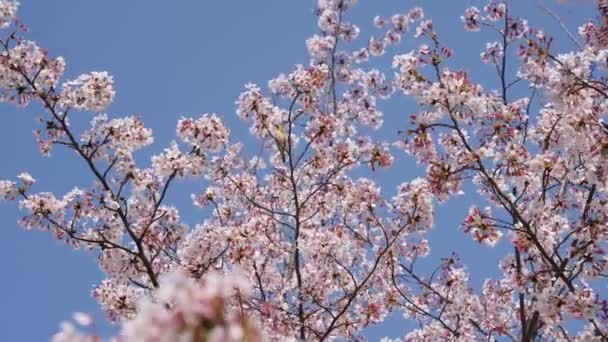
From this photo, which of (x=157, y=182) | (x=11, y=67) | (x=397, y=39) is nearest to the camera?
(x=11, y=67)

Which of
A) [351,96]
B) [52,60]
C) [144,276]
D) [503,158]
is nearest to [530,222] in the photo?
[503,158]

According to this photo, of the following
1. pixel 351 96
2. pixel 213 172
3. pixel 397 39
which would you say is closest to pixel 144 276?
pixel 213 172

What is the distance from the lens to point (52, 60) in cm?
824

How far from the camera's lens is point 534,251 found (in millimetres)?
7707

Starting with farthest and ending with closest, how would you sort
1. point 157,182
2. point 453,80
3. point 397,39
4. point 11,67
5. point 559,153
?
point 397,39, point 157,182, point 11,67, point 559,153, point 453,80

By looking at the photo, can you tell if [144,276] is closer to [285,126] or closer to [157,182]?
[157,182]

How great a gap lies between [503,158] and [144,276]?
4360 millimetres

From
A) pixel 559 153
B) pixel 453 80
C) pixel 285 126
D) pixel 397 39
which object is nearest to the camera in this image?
pixel 453 80

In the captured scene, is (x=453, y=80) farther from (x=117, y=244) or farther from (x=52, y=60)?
(x=52, y=60)

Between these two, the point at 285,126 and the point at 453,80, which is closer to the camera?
the point at 453,80

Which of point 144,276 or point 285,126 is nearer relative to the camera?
point 144,276

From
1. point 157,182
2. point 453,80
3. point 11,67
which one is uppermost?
point 11,67

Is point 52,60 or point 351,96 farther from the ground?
point 351,96

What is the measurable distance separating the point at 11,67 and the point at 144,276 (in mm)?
2920
